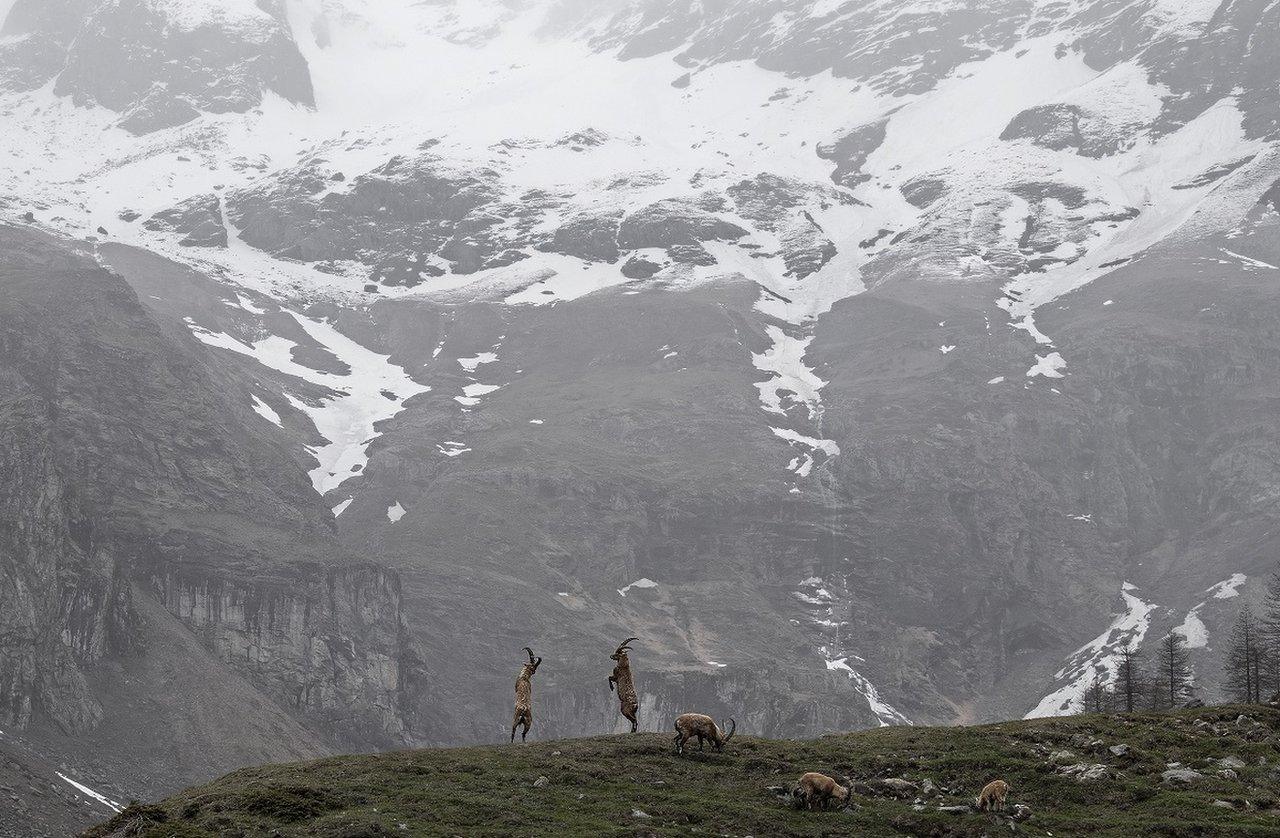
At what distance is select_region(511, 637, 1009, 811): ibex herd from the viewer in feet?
115

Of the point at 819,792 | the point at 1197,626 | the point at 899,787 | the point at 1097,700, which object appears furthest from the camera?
the point at 1197,626

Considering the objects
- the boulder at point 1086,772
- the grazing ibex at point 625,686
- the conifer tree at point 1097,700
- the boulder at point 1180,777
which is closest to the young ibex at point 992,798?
the boulder at point 1086,772

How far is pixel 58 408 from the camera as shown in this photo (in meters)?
193

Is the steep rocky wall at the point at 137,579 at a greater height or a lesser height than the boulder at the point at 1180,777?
lesser

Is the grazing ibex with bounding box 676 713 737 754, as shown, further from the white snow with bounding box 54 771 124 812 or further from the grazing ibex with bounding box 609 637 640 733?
the white snow with bounding box 54 771 124 812

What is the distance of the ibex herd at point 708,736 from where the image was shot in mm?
35188

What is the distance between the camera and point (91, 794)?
11044 centimetres

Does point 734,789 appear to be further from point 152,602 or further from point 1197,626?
point 1197,626

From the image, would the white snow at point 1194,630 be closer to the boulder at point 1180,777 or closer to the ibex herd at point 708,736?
the boulder at point 1180,777

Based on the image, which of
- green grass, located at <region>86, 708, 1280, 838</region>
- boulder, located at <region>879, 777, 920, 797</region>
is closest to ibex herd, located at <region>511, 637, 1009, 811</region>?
green grass, located at <region>86, 708, 1280, 838</region>

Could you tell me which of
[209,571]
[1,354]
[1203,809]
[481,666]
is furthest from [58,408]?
[1203,809]

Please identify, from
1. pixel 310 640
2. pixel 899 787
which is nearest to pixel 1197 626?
pixel 310 640

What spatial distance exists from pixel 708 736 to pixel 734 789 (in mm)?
4185

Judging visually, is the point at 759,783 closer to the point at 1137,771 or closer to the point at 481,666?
the point at 1137,771
